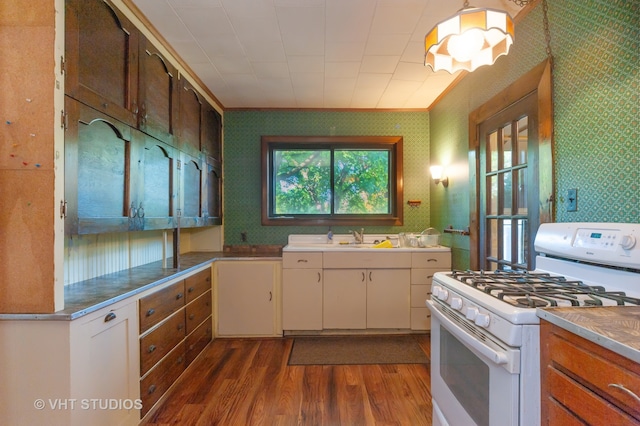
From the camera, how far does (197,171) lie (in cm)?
288

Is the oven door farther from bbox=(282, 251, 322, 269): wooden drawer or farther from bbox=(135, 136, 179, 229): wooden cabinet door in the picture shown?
bbox=(135, 136, 179, 229): wooden cabinet door

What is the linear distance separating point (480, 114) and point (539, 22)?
737 millimetres

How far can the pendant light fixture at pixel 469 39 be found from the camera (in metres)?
1.25

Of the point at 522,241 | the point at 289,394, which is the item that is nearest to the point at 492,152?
the point at 522,241

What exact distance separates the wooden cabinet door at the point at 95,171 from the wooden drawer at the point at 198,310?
98cm

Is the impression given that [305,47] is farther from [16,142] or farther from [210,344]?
[210,344]

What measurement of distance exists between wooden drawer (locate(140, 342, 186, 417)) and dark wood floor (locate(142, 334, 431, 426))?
90mm

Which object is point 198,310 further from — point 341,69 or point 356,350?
point 341,69

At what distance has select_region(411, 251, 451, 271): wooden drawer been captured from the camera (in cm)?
308

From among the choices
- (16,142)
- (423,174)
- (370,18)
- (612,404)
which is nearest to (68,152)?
(16,142)

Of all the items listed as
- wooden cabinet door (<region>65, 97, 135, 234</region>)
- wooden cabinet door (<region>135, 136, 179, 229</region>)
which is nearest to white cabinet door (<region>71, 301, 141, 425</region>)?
wooden cabinet door (<region>65, 97, 135, 234</region>)

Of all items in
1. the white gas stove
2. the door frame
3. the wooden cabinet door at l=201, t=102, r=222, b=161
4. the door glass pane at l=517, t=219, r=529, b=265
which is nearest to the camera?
the white gas stove

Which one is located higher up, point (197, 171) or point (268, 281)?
point (197, 171)


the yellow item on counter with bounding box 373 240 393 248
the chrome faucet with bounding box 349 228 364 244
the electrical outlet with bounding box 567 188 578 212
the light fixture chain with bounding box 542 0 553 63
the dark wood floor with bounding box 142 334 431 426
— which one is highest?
the light fixture chain with bounding box 542 0 553 63
